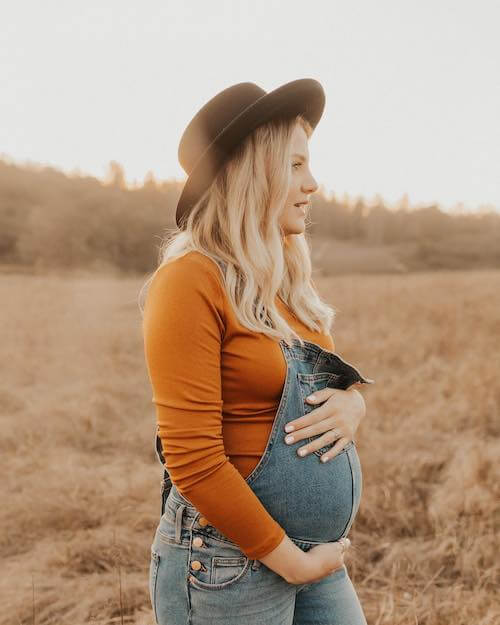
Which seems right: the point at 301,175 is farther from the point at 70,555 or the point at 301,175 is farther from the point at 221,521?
the point at 70,555

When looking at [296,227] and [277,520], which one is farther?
[296,227]

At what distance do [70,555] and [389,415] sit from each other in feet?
11.2

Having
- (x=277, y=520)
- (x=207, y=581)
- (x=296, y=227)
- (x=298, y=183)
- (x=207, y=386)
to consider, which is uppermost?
(x=298, y=183)

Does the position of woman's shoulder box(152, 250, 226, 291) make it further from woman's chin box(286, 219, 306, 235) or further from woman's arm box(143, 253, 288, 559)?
woman's chin box(286, 219, 306, 235)

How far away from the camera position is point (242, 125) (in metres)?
1.25

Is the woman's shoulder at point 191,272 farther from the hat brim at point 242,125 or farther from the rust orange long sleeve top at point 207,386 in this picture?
the hat brim at point 242,125

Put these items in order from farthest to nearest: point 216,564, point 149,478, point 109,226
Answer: point 109,226, point 149,478, point 216,564

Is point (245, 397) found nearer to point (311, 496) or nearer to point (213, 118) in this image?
point (311, 496)

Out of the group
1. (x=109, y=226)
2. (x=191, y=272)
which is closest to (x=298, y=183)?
(x=191, y=272)

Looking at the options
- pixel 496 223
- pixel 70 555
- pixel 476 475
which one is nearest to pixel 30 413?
pixel 70 555

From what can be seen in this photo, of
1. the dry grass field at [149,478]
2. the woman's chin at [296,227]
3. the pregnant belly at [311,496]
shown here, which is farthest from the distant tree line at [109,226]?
the pregnant belly at [311,496]

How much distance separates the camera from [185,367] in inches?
42.4

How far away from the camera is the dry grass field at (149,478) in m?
2.71

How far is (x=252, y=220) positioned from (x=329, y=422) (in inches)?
19.3
